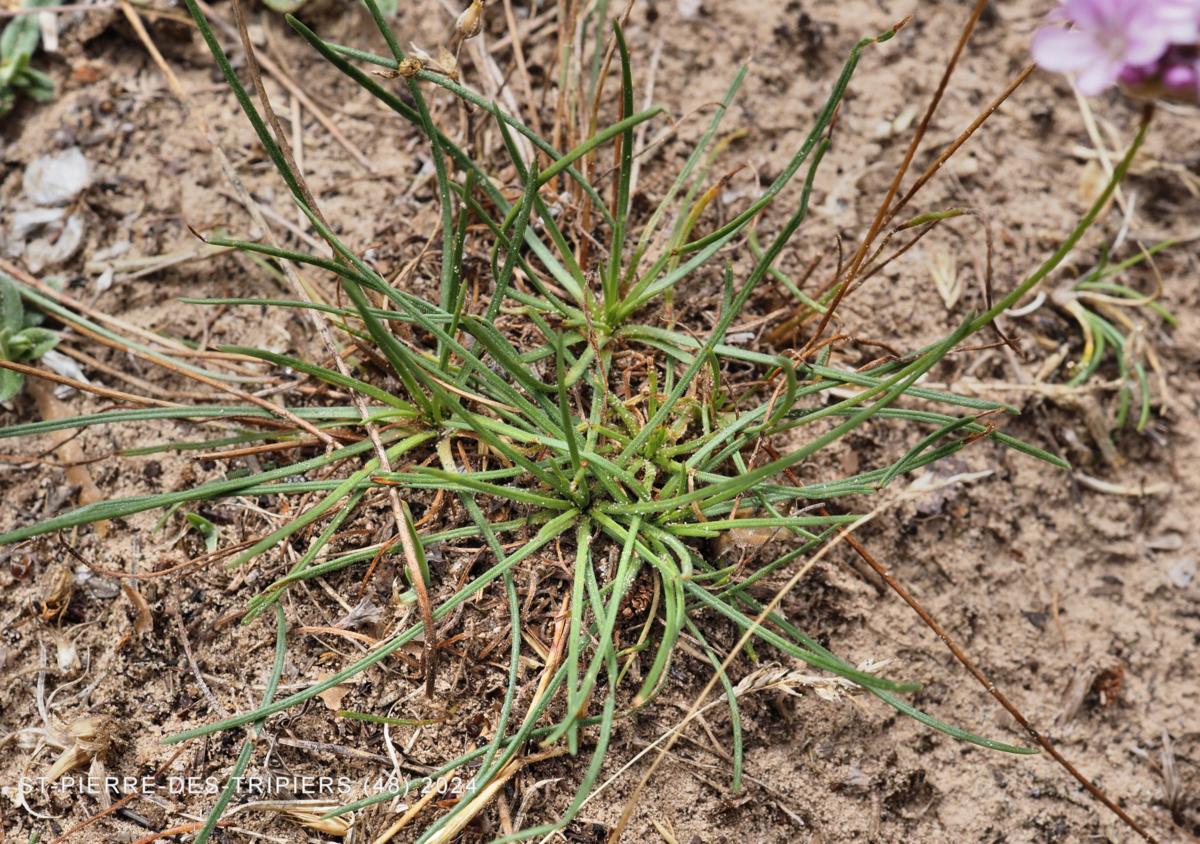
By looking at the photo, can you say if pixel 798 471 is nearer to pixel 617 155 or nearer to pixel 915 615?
pixel 915 615

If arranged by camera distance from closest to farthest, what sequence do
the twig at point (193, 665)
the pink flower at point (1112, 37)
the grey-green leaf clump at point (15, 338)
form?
the pink flower at point (1112, 37) < the twig at point (193, 665) < the grey-green leaf clump at point (15, 338)

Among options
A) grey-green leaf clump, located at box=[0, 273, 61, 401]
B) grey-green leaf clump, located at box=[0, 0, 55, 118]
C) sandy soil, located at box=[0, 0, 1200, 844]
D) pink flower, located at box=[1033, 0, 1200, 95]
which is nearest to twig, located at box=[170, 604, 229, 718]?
sandy soil, located at box=[0, 0, 1200, 844]

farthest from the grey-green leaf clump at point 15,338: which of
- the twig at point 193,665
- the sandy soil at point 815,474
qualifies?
the twig at point 193,665

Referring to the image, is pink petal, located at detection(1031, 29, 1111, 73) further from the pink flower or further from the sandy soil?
the sandy soil

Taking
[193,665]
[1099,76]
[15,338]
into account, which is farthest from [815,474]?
[15,338]

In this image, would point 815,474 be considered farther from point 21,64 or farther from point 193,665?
point 21,64

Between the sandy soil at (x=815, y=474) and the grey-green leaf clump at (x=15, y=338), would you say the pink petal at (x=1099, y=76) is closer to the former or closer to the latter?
the sandy soil at (x=815, y=474)
